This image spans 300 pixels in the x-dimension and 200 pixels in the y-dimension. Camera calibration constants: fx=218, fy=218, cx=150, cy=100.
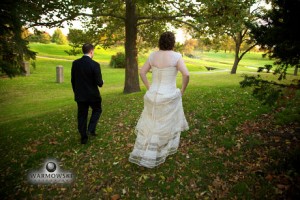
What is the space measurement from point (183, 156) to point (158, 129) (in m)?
1.16

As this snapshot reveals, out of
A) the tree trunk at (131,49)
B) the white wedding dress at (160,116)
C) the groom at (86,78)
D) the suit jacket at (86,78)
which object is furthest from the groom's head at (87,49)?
the tree trunk at (131,49)

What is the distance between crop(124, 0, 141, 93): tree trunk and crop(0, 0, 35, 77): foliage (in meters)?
7.65

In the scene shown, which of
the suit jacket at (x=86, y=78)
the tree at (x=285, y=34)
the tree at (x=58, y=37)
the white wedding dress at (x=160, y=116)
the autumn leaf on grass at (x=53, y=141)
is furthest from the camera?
the tree at (x=58, y=37)

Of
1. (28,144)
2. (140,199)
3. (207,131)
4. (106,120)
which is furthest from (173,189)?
(28,144)

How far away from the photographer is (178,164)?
546 cm

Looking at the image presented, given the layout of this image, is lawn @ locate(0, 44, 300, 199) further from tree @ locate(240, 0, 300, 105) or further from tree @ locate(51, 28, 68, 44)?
tree @ locate(51, 28, 68, 44)

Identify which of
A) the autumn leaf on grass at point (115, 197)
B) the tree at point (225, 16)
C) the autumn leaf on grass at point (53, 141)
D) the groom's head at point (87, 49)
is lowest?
the autumn leaf on grass at point (53, 141)

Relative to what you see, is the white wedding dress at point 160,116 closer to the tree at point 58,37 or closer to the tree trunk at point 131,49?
the tree trunk at point 131,49

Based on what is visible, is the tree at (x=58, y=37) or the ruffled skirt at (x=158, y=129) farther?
the tree at (x=58, y=37)

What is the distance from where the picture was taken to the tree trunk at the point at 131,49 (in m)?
12.3

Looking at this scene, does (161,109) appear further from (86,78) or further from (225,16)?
(225,16)

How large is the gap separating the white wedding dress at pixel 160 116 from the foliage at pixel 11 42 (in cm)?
313

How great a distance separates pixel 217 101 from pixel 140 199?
19.7 ft

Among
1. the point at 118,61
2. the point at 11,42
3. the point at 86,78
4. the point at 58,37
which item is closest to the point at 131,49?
the point at 86,78
